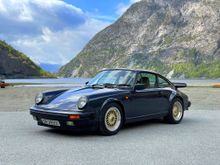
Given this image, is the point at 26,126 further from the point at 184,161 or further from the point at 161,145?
the point at 184,161

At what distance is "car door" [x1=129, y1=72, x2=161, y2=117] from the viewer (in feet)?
29.1

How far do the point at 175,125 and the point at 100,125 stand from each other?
2774mm

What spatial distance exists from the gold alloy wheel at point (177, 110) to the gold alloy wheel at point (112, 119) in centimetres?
239

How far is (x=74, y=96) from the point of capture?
830 cm

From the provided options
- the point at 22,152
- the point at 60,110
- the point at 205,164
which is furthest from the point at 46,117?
the point at 205,164

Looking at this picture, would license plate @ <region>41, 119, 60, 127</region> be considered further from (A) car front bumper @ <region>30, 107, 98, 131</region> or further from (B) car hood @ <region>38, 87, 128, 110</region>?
(B) car hood @ <region>38, 87, 128, 110</region>

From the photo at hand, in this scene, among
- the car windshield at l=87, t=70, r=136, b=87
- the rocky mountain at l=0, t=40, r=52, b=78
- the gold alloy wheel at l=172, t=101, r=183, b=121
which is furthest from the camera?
the rocky mountain at l=0, t=40, r=52, b=78

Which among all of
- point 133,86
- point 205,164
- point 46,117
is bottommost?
point 205,164

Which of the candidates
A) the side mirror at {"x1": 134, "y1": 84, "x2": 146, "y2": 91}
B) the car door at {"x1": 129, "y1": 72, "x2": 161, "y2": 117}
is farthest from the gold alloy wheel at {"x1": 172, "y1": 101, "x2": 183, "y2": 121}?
the side mirror at {"x1": 134, "y1": 84, "x2": 146, "y2": 91}

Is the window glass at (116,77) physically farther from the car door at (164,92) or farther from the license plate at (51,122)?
the license plate at (51,122)

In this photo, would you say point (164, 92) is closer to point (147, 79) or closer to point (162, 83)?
point (162, 83)

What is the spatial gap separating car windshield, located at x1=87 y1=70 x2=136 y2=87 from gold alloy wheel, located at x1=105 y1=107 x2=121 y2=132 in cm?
84

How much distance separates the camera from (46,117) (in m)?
8.02

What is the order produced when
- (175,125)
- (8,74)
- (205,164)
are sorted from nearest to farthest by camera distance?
(205,164)
(175,125)
(8,74)
